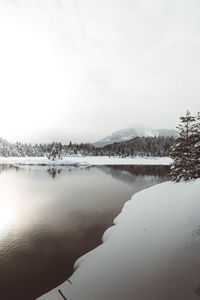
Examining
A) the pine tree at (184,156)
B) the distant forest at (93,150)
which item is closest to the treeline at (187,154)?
the pine tree at (184,156)

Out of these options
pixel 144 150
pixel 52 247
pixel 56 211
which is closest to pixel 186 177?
pixel 56 211

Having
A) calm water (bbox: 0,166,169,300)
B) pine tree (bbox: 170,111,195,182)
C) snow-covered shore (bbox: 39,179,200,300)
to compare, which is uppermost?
pine tree (bbox: 170,111,195,182)

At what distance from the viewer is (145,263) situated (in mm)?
10188

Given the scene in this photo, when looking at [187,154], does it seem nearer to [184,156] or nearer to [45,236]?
[184,156]

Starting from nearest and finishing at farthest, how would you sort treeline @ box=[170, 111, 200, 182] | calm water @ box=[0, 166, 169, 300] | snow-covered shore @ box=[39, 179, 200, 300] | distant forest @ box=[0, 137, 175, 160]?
snow-covered shore @ box=[39, 179, 200, 300] < calm water @ box=[0, 166, 169, 300] < treeline @ box=[170, 111, 200, 182] < distant forest @ box=[0, 137, 175, 160]

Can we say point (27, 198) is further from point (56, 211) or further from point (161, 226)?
point (161, 226)

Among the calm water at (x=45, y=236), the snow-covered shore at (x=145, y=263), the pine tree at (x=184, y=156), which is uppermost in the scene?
the pine tree at (x=184, y=156)

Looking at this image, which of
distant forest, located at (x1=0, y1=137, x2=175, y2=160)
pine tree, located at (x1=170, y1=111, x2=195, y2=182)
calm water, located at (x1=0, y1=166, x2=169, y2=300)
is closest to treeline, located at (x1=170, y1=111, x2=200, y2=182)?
pine tree, located at (x1=170, y1=111, x2=195, y2=182)

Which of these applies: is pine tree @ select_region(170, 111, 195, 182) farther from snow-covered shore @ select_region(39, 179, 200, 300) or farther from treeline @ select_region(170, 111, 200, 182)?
snow-covered shore @ select_region(39, 179, 200, 300)

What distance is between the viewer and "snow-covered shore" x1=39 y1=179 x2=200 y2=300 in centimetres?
795

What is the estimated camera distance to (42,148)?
189625 mm

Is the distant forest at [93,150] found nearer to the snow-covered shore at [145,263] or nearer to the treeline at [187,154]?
the treeline at [187,154]

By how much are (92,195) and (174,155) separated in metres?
13.0

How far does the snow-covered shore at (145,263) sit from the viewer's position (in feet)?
26.1
